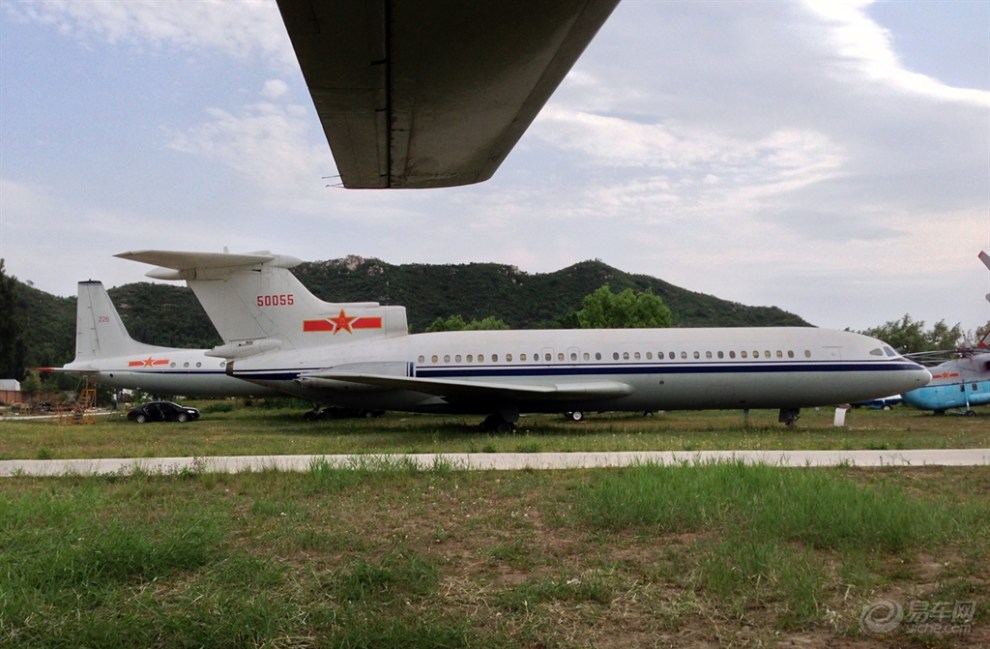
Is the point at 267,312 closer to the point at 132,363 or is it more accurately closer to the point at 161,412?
the point at 132,363

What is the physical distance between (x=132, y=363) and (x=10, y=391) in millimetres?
38639

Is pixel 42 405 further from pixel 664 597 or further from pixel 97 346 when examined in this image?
pixel 664 597

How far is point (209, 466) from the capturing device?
10789mm

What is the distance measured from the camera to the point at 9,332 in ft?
210

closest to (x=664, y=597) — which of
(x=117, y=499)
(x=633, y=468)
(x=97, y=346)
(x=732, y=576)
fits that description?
(x=732, y=576)

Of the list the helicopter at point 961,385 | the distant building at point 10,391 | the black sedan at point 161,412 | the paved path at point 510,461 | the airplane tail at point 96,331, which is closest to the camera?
the paved path at point 510,461

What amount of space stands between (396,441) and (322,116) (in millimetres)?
14186

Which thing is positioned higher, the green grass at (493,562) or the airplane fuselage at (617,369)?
the airplane fuselage at (617,369)

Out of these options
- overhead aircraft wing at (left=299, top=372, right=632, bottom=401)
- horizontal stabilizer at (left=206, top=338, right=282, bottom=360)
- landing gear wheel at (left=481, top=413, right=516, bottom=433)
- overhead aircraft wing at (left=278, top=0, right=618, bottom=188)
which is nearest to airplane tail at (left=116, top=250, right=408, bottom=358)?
horizontal stabilizer at (left=206, top=338, right=282, bottom=360)

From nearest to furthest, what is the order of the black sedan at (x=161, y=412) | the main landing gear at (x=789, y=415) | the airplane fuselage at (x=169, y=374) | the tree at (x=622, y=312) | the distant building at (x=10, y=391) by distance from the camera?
1. the main landing gear at (x=789, y=415)
2. the airplane fuselage at (x=169, y=374)
3. the black sedan at (x=161, y=412)
4. the tree at (x=622, y=312)
5. the distant building at (x=10, y=391)

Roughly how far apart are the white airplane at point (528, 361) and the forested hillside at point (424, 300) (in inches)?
1906

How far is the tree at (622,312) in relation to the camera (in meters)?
43.6

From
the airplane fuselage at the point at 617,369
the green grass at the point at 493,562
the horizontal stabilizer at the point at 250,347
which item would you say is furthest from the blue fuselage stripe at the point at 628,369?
the green grass at the point at 493,562

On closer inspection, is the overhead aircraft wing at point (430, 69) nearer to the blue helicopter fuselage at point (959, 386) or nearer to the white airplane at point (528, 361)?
the white airplane at point (528, 361)
